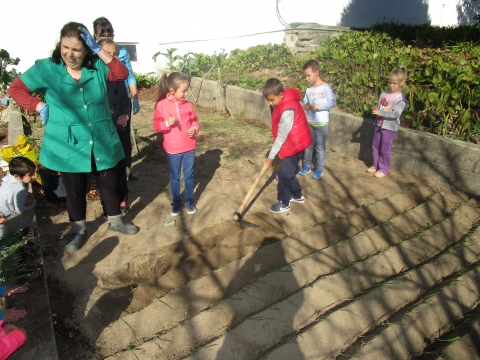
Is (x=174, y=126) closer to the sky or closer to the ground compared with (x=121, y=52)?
closer to the ground

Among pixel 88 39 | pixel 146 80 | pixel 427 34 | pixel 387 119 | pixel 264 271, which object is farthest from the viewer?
pixel 146 80

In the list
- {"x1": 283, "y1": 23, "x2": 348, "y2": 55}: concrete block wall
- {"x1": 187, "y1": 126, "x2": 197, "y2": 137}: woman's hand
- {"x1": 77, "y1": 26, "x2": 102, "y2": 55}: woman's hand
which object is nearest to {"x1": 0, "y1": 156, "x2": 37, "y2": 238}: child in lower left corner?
{"x1": 77, "y1": 26, "x2": 102, "y2": 55}: woman's hand

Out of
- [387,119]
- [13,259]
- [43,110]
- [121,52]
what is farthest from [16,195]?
[387,119]

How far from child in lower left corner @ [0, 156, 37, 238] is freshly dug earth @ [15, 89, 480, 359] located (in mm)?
283

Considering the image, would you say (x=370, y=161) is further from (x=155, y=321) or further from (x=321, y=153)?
(x=155, y=321)

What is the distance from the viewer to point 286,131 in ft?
12.7

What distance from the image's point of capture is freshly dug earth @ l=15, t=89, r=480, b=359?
2623 millimetres

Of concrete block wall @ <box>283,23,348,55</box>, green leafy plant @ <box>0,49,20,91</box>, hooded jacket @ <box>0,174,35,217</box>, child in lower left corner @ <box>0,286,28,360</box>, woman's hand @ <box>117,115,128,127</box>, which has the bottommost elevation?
child in lower left corner @ <box>0,286,28,360</box>

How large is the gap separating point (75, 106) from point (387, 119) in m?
3.69

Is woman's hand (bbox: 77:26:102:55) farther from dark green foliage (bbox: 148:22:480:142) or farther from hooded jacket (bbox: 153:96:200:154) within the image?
dark green foliage (bbox: 148:22:480:142)

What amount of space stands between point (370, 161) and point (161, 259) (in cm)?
356

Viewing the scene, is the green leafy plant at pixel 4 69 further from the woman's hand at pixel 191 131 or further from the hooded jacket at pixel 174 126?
the woman's hand at pixel 191 131

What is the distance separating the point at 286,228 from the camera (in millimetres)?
4051

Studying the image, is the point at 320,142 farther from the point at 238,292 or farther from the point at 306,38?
the point at 306,38
